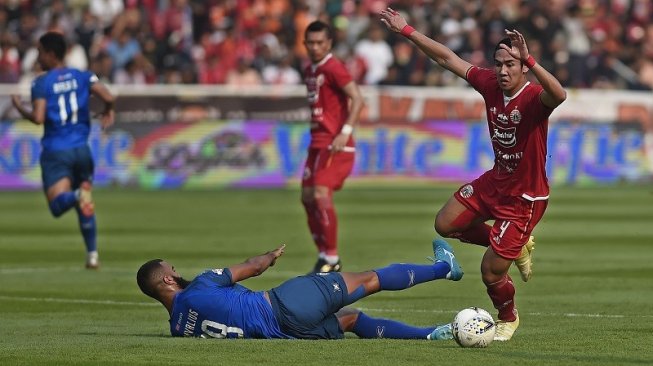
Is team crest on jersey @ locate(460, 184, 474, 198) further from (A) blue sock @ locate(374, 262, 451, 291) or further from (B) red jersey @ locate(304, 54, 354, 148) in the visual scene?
(B) red jersey @ locate(304, 54, 354, 148)

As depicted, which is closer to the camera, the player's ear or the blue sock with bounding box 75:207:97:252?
the player's ear

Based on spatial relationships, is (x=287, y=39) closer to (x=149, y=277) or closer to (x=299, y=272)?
(x=299, y=272)

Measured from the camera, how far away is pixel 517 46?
391 inches

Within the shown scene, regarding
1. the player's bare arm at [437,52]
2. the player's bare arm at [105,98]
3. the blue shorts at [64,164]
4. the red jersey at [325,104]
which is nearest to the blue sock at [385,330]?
the player's bare arm at [437,52]

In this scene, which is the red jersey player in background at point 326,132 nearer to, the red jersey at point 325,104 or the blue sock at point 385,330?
the red jersey at point 325,104

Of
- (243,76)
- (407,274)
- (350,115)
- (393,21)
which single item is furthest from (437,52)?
(243,76)

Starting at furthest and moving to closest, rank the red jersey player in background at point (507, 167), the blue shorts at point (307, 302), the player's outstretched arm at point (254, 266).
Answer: the red jersey player in background at point (507, 167) → the player's outstretched arm at point (254, 266) → the blue shorts at point (307, 302)

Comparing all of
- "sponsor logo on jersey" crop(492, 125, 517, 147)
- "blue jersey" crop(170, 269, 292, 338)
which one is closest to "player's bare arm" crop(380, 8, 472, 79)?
"sponsor logo on jersey" crop(492, 125, 517, 147)

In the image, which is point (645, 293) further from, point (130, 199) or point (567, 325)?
point (130, 199)

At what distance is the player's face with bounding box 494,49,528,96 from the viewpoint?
10.2 meters

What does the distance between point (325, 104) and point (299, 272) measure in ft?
5.97

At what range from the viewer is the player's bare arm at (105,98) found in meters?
16.2

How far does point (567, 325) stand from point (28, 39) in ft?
69.5

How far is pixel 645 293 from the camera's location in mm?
13539
